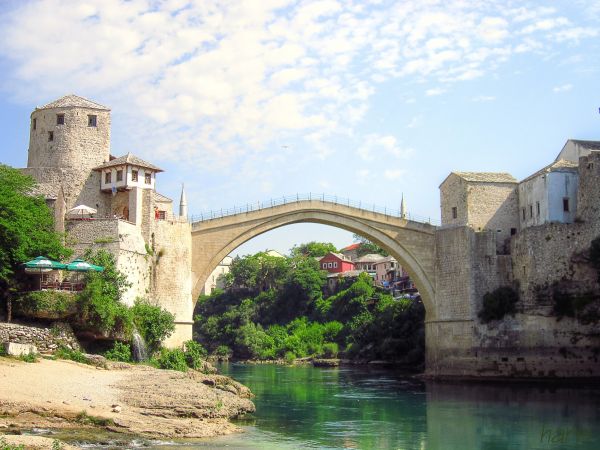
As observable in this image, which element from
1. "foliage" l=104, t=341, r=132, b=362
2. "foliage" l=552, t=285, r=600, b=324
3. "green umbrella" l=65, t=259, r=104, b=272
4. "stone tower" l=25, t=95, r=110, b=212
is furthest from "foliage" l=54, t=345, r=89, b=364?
"foliage" l=552, t=285, r=600, b=324

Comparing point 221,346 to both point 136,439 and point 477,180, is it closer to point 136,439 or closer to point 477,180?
point 477,180

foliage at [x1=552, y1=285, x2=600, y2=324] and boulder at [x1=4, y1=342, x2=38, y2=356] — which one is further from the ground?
foliage at [x1=552, y1=285, x2=600, y2=324]

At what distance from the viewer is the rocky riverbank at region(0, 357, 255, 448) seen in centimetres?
2042

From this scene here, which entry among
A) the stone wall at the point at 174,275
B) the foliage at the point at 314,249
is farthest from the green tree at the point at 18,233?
the foliage at the point at 314,249

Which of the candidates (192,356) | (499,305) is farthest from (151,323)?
(499,305)

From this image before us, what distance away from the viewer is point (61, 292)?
98.8ft

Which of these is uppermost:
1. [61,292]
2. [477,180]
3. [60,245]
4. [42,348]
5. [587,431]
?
[477,180]

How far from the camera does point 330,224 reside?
146 ft

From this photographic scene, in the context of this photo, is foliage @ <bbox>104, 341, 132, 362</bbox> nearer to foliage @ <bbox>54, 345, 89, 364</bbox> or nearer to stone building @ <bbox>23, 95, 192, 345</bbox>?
foliage @ <bbox>54, 345, 89, 364</bbox>

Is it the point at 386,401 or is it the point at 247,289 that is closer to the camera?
the point at 386,401

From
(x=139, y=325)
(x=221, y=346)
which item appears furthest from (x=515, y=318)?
(x=221, y=346)

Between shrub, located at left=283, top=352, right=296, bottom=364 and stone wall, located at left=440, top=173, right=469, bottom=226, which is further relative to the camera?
shrub, located at left=283, top=352, right=296, bottom=364

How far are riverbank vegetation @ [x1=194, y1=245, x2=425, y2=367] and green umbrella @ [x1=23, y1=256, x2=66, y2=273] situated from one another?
28191 mm

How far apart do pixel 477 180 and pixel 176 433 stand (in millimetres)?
28021
